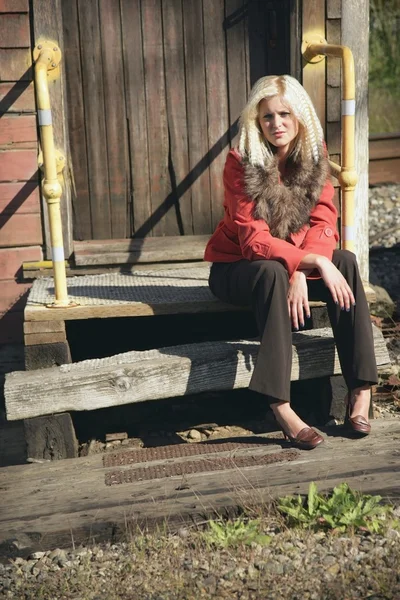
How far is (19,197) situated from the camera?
17.1 feet

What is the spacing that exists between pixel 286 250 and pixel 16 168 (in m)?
2.04

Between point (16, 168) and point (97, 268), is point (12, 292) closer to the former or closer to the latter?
point (97, 268)

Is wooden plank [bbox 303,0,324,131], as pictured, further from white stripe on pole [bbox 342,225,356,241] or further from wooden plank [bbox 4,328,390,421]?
wooden plank [bbox 4,328,390,421]

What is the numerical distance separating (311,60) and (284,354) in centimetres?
218

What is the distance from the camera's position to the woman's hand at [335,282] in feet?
12.6

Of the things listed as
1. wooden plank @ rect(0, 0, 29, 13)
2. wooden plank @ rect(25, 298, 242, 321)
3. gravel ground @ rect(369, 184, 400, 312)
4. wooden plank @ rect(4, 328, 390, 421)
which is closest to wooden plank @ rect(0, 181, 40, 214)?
wooden plank @ rect(0, 0, 29, 13)

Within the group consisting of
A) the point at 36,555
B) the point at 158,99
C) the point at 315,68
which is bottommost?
the point at 36,555

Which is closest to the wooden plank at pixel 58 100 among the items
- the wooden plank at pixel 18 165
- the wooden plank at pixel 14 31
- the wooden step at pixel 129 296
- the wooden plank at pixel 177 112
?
the wooden plank at pixel 14 31

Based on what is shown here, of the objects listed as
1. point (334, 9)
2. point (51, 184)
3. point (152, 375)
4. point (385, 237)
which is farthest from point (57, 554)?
point (385, 237)

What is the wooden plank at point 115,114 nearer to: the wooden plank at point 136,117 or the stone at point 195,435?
the wooden plank at point 136,117

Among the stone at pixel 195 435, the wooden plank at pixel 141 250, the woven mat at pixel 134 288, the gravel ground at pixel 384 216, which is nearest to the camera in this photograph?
the woven mat at pixel 134 288

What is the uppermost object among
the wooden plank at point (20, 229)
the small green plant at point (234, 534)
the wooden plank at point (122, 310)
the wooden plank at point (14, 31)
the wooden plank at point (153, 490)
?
the wooden plank at point (14, 31)

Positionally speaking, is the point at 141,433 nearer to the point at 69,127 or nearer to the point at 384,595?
the point at 69,127

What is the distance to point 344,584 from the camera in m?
2.99
